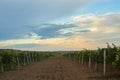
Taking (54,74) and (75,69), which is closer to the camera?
Result: (54,74)

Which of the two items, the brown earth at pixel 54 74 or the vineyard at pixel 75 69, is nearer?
the brown earth at pixel 54 74

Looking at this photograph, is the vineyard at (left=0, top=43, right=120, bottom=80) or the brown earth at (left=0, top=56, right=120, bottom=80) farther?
the vineyard at (left=0, top=43, right=120, bottom=80)

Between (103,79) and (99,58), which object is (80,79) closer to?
(103,79)

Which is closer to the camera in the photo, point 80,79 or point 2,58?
point 80,79

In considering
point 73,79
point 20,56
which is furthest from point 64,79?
point 20,56

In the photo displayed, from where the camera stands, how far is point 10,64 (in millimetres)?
46406

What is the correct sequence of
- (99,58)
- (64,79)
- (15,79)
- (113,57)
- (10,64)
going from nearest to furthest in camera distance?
(64,79), (15,79), (113,57), (99,58), (10,64)

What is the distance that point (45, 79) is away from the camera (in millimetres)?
23594

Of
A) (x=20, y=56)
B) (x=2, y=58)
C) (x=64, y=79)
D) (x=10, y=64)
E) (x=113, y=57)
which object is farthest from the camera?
(x=20, y=56)

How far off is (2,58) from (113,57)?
17.0 m

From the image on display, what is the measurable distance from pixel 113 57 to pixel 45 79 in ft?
26.8

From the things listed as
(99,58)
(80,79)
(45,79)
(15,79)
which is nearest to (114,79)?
(80,79)

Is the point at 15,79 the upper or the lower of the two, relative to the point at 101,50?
lower

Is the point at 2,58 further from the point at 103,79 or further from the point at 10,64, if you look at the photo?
the point at 103,79
